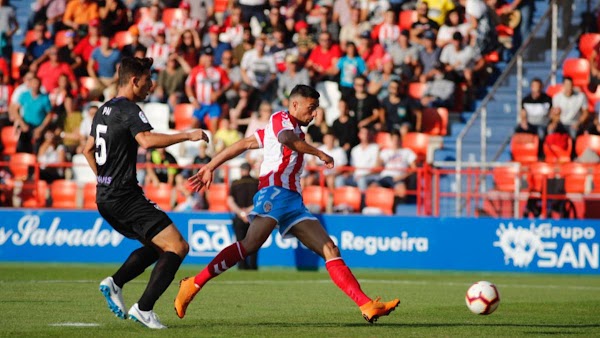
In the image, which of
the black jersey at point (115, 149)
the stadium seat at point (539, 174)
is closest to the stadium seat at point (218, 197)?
the stadium seat at point (539, 174)

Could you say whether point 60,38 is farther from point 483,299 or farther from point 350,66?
point 483,299

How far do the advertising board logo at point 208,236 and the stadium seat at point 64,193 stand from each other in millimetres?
2818

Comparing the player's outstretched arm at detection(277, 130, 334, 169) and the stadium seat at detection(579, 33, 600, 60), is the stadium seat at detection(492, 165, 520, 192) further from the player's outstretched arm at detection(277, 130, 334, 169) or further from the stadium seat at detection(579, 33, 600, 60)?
the player's outstretched arm at detection(277, 130, 334, 169)

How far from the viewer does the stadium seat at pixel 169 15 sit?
28334 millimetres

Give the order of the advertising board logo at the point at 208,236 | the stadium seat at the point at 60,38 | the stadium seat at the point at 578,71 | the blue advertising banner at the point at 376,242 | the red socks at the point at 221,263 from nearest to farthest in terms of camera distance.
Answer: the red socks at the point at 221,263, the blue advertising banner at the point at 376,242, the advertising board logo at the point at 208,236, the stadium seat at the point at 578,71, the stadium seat at the point at 60,38

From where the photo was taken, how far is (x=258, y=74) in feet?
83.3

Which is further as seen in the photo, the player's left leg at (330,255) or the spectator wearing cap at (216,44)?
the spectator wearing cap at (216,44)

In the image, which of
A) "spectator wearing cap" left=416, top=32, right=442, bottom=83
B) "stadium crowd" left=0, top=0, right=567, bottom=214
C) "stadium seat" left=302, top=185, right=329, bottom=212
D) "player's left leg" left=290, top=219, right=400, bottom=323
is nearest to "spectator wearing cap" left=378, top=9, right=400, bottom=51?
"stadium crowd" left=0, top=0, right=567, bottom=214

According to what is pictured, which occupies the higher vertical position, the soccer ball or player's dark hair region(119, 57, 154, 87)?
player's dark hair region(119, 57, 154, 87)

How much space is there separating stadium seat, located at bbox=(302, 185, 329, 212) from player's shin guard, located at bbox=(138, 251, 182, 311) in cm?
1195

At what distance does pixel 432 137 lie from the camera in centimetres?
2372

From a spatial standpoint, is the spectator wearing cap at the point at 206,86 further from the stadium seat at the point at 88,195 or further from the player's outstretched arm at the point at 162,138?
the player's outstretched arm at the point at 162,138

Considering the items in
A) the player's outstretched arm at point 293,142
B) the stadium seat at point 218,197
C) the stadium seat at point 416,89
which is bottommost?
the stadium seat at point 218,197

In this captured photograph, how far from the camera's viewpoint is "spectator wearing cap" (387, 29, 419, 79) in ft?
81.8
